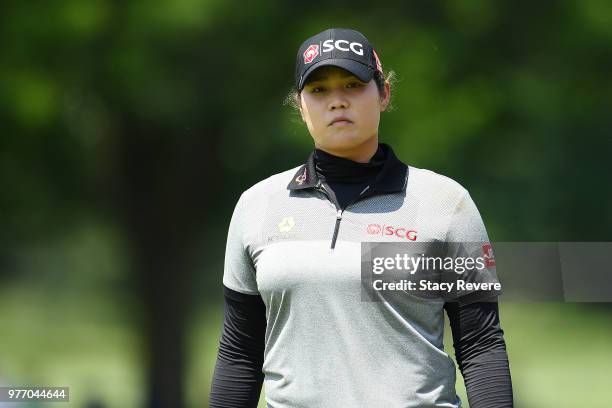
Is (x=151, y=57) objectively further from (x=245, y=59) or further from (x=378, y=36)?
(x=378, y=36)

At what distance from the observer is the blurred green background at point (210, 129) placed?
27.5 feet

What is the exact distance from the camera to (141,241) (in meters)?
9.67

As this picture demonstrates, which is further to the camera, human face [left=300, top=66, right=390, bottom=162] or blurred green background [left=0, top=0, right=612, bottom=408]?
blurred green background [left=0, top=0, right=612, bottom=408]

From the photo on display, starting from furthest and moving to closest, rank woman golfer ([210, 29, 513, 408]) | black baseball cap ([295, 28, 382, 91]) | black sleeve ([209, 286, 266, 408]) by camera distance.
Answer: black sleeve ([209, 286, 266, 408]), black baseball cap ([295, 28, 382, 91]), woman golfer ([210, 29, 513, 408])

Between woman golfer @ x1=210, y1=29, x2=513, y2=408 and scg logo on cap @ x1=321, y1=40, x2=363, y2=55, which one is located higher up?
scg logo on cap @ x1=321, y1=40, x2=363, y2=55

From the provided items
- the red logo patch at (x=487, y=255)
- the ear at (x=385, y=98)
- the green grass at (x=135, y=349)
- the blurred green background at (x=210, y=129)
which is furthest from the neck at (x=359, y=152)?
the green grass at (x=135, y=349)

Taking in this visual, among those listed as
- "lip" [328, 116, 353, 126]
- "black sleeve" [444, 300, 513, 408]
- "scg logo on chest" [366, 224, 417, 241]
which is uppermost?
"lip" [328, 116, 353, 126]

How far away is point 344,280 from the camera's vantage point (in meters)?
2.24

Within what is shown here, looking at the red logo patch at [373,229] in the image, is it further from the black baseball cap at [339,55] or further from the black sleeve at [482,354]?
the black baseball cap at [339,55]

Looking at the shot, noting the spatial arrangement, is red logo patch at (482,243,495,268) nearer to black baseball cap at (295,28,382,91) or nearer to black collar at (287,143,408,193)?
black collar at (287,143,408,193)

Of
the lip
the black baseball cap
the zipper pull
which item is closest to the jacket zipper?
the zipper pull

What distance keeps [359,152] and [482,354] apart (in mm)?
546

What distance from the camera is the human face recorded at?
2.38 meters

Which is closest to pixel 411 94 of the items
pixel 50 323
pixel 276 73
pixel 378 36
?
pixel 378 36
